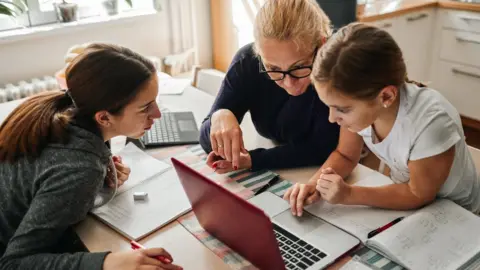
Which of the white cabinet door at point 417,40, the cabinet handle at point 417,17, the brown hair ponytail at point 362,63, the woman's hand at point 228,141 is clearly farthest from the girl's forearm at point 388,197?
the cabinet handle at point 417,17

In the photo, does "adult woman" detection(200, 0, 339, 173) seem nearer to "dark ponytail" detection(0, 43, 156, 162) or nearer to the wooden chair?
"dark ponytail" detection(0, 43, 156, 162)

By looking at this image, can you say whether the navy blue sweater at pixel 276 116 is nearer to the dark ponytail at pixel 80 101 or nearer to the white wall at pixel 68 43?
the dark ponytail at pixel 80 101

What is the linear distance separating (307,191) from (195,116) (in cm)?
72

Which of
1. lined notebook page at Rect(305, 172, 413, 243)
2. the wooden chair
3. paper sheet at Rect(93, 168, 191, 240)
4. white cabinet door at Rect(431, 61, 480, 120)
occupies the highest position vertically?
lined notebook page at Rect(305, 172, 413, 243)

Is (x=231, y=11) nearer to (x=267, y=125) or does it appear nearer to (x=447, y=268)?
(x=267, y=125)

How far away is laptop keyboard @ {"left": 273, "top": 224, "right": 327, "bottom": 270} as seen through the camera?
97cm

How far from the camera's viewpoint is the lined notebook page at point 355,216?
3.50ft

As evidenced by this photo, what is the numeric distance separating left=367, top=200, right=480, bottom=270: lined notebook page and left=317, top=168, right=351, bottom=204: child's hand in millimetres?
148

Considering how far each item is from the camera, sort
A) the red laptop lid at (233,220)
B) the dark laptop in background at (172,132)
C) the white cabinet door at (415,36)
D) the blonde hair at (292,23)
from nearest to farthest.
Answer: the red laptop lid at (233,220), the blonde hair at (292,23), the dark laptop in background at (172,132), the white cabinet door at (415,36)

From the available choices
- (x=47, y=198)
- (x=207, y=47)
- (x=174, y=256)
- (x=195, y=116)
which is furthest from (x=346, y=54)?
(x=207, y=47)

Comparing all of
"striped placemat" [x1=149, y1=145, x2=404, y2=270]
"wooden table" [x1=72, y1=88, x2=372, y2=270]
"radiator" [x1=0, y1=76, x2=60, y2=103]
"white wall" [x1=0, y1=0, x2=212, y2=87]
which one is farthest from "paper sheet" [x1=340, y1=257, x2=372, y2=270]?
"white wall" [x1=0, y1=0, x2=212, y2=87]

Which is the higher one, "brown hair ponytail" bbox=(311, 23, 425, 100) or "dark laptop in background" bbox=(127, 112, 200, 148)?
"brown hair ponytail" bbox=(311, 23, 425, 100)

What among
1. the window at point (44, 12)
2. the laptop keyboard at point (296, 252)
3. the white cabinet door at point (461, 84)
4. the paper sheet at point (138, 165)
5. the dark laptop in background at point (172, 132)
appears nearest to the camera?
the laptop keyboard at point (296, 252)

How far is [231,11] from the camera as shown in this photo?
2834mm
